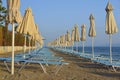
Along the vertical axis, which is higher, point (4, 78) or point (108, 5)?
point (108, 5)

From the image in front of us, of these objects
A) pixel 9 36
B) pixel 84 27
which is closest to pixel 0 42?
pixel 9 36

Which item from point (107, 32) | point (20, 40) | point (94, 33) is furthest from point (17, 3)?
point (20, 40)

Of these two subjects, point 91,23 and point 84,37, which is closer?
point 91,23

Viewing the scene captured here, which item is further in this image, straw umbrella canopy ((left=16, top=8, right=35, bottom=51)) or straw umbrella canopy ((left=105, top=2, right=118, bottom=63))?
straw umbrella canopy ((left=105, top=2, right=118, bottom=63))

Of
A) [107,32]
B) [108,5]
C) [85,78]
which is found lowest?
[85,78]

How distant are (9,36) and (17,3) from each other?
3304 centimetres

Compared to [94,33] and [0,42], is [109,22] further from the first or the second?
[0,42]

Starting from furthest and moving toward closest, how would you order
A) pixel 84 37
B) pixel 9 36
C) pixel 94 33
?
1. pixel 9 36
2. pixel 84 37
3. pixel 94 33

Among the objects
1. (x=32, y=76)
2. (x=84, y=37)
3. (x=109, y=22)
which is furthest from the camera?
(x=84, y=37)

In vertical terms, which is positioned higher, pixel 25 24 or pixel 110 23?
pixel 110 23

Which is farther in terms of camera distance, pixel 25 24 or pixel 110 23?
pixel 110 23

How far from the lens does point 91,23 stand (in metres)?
21.8

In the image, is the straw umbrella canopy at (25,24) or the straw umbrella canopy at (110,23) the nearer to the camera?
the straw umbrella canopy at (25,24)

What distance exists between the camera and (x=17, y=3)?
1056 centimetres
